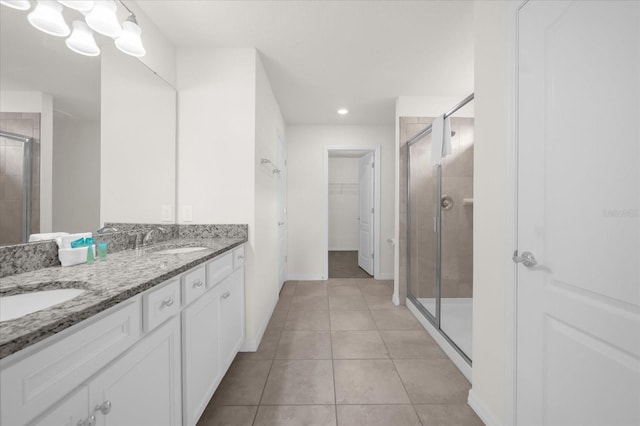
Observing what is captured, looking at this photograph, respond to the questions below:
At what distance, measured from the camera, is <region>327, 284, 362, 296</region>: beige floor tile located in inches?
131

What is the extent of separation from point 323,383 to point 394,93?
2885 millimetres

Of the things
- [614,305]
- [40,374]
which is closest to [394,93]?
[614,305]

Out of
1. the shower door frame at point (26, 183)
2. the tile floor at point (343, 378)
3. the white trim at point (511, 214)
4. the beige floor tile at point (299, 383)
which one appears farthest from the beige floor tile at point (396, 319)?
the shower door frame at point (26, 183)

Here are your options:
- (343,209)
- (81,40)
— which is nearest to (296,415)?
(81,40)

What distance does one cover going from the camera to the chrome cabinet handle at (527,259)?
41.1 inches

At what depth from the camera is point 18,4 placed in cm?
101

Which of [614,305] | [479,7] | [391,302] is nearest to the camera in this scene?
[614,305]

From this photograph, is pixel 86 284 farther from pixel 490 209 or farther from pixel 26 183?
pixel 490 209

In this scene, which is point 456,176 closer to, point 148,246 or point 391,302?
point 391,302

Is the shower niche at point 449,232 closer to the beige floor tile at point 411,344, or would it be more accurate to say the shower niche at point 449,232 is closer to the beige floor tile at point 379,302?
the beige floor tile at point 411,344

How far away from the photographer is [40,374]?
1.79 feet

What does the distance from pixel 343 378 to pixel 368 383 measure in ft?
0.54

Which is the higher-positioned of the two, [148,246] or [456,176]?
[456,176]

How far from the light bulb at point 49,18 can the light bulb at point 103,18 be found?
0.11 m
